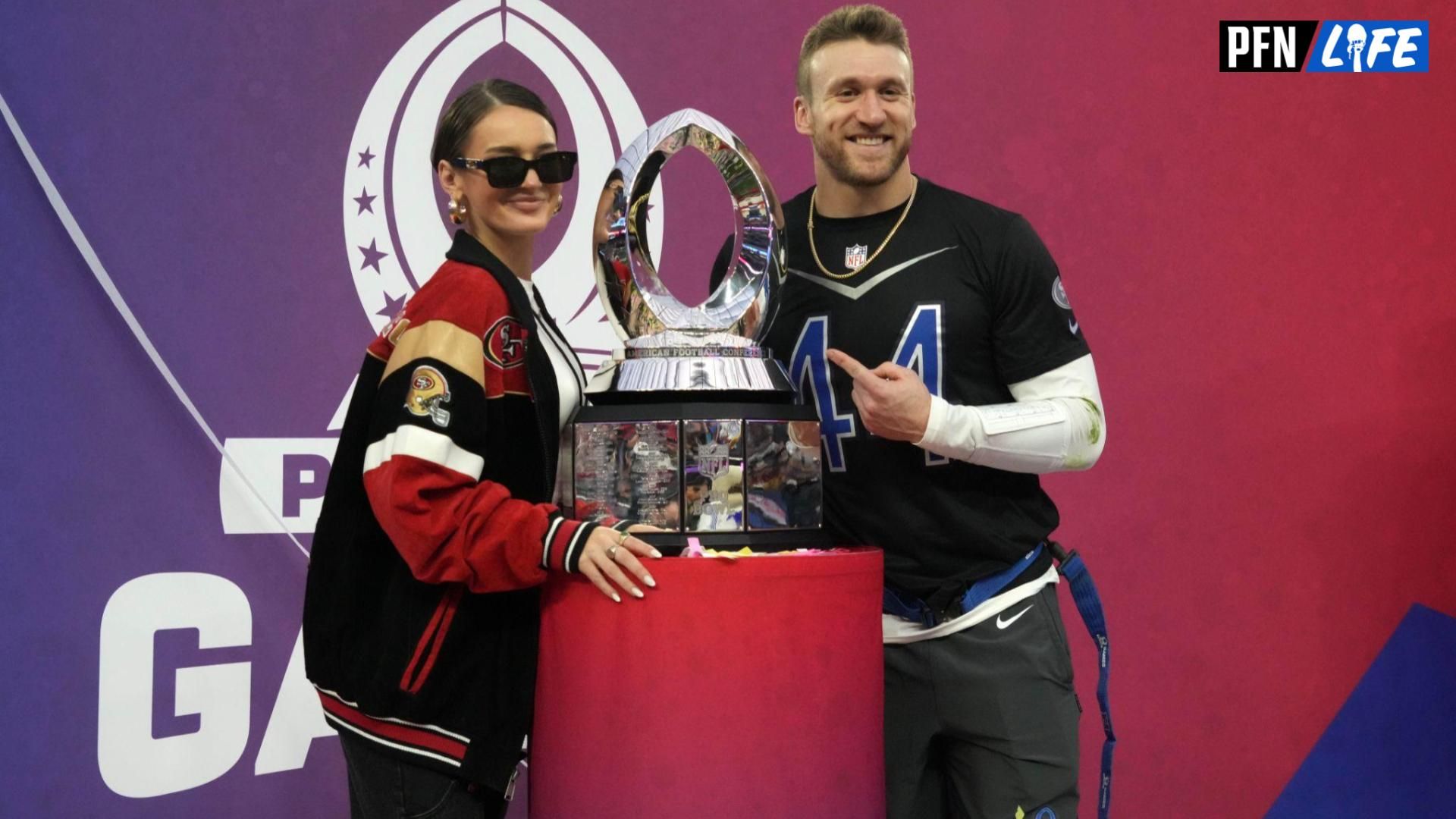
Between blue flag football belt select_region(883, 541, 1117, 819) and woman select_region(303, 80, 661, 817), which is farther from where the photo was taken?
blue flag football belt select_region(883, 541, 1117, 819)

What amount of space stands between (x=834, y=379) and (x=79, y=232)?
4.05 feet

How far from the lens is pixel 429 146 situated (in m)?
2.53

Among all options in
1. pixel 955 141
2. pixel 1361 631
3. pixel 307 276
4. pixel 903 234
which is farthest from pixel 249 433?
pixel 1361 631

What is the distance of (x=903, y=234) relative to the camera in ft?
6.26

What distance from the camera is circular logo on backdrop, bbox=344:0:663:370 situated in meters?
2.49

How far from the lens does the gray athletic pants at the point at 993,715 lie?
74.0 inches

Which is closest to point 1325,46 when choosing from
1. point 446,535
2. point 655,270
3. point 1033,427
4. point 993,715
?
point 1033,427

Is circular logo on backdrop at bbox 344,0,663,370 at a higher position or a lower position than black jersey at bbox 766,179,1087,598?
higher

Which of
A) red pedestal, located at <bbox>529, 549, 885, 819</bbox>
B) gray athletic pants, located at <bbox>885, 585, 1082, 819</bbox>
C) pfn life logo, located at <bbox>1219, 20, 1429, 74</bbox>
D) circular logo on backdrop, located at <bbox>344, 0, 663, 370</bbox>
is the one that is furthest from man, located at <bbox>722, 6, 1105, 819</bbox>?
pfn life logo, located at <bbox>1219, 20, 1429, 74</bbox>

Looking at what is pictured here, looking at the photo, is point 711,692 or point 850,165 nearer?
point 711,692

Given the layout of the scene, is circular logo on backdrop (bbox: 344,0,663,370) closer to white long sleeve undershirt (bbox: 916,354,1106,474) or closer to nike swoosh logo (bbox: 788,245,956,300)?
nike swoosh logo (bbox: 788,245,956,300)

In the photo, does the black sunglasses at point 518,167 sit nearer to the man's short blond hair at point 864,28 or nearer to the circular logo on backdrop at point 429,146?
the man's short blond hair at point 864,28

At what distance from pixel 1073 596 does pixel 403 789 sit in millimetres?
971

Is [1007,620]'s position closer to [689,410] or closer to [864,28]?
[689,410]
